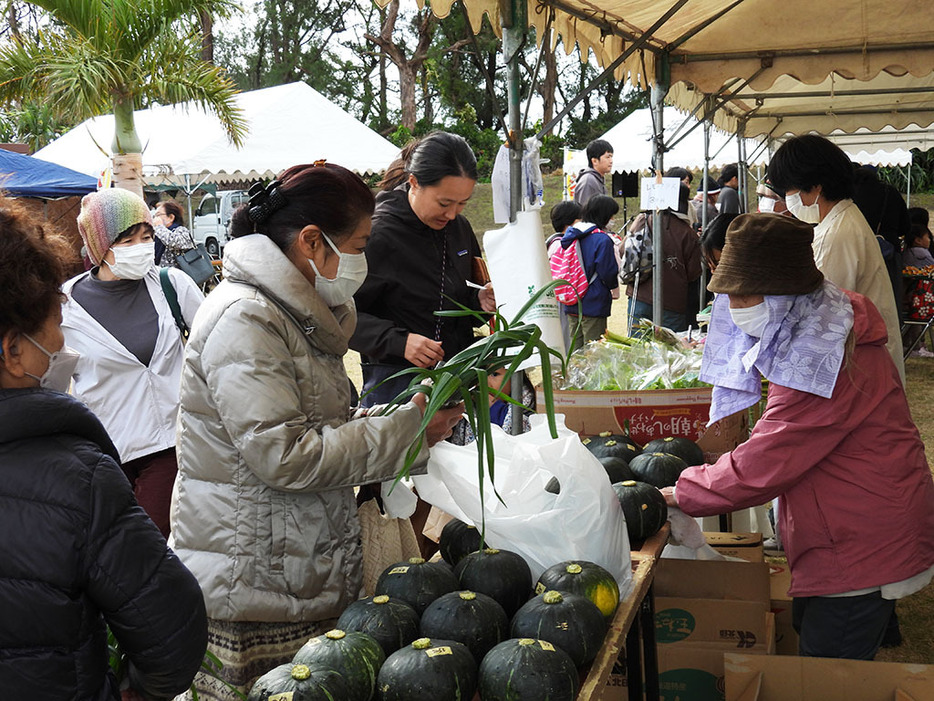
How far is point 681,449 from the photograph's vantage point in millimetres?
2967

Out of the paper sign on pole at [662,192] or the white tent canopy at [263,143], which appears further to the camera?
the white tent canopy at [263,143]

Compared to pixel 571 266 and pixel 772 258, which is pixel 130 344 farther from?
pixel 571 266

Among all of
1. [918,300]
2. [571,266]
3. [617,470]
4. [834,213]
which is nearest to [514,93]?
[617,470]

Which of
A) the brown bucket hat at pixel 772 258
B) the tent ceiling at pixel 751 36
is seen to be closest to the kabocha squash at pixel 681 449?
the brown bucket hat at pixel 772 258

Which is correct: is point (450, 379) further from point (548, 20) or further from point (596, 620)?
point (548, 20)

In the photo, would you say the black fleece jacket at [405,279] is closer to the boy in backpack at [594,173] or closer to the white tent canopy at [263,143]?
the boy in backpack at [594,173]

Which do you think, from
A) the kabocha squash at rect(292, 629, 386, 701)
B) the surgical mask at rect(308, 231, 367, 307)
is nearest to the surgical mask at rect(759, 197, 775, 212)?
the surgical mask at rect(308, 231, 367, 307)

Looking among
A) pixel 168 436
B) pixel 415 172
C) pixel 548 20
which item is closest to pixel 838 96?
pixel 548 20

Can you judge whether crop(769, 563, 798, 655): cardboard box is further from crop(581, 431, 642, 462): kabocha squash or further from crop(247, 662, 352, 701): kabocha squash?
crop(247, 662, 352, 701): kabocha squash

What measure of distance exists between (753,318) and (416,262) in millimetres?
1234

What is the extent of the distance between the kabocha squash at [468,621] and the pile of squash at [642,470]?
0.56 meters

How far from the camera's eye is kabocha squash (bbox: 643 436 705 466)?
9.68 ft

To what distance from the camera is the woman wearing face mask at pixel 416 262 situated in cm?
300

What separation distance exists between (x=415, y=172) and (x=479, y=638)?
174 cm
